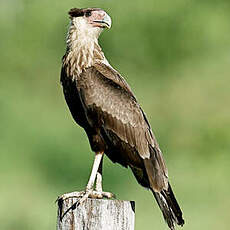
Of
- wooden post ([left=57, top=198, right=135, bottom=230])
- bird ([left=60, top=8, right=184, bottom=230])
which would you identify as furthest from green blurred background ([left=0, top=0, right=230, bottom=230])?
wooden post ([left=57, top=198, right=135, bottom=230])

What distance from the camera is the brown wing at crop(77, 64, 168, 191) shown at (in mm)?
6410

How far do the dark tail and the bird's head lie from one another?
1452 millimetres

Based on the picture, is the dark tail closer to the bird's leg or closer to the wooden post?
the bird's leg

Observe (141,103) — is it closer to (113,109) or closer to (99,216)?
(113,109)

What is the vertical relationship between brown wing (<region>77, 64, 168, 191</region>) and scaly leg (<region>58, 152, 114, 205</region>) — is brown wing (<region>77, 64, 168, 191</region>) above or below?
above

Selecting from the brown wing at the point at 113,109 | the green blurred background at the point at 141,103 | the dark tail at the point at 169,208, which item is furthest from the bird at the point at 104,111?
the green blurred background at the point at 141,103

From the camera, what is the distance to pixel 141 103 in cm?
1625

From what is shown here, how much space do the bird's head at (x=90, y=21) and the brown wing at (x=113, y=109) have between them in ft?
1.17
